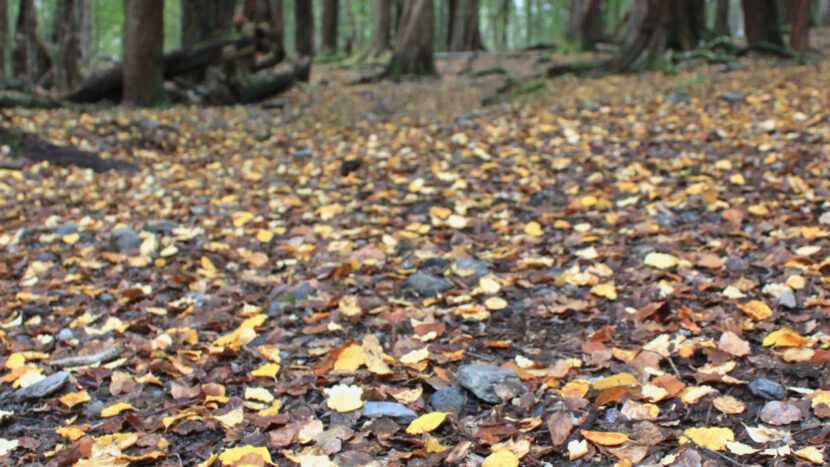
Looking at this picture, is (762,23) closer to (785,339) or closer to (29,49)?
(785,339)

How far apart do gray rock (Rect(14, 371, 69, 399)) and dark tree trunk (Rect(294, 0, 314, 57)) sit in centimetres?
1355

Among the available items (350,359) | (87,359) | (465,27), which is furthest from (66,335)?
(465,27)

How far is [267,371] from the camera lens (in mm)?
2289

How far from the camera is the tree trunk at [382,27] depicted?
15.3 meters

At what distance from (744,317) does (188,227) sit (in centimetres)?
307

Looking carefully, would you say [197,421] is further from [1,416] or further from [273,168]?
[273,168]

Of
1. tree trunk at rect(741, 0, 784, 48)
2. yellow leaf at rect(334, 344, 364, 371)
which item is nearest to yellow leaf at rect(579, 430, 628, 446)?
yellow leaf at rect(334, 344, 364, 371)

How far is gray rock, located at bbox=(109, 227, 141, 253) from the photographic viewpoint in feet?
11.7

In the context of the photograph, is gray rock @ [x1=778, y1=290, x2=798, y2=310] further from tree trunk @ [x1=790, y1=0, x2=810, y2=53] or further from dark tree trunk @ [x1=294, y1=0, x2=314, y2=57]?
dark tree trunk @ [x1=294, y1=0, x2=314, y2=57]

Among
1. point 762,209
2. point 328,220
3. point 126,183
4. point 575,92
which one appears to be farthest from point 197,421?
point 575,92

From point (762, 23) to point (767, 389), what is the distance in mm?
8067

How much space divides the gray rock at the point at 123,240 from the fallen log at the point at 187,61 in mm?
4835

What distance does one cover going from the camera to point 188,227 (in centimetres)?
396

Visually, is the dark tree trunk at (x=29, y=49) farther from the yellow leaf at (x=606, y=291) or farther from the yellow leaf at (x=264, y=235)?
the yellow leaf at (x=606, y=291)
